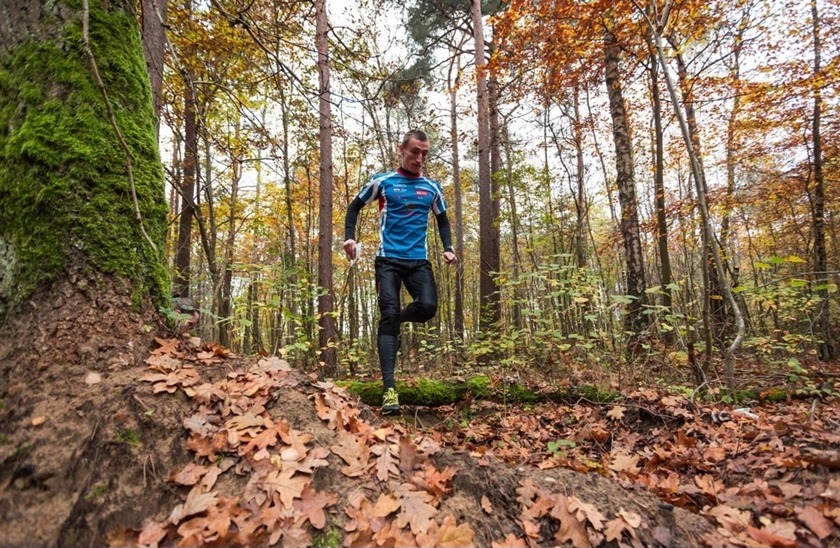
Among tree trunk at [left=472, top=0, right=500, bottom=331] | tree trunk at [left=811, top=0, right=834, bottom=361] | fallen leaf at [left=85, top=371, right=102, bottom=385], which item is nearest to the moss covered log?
fallen leaf at [left=85, top=371, right=102, bottom=385]

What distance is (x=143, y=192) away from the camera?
2.51m

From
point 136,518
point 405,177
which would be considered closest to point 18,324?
point 136,518

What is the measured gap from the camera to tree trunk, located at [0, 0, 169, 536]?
1.91m

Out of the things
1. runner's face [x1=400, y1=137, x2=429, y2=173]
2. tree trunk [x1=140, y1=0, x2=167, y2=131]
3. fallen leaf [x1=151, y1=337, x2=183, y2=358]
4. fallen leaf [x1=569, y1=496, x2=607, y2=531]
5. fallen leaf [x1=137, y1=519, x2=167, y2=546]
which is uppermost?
tree trunk [x1=140, y1=0, x2=167, y2=131]

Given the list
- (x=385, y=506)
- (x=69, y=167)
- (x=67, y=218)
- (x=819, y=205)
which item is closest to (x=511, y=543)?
(x=385, y=506)

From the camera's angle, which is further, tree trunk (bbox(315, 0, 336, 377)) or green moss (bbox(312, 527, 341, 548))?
tree trunk (bbox(315, 0, 336, 377))

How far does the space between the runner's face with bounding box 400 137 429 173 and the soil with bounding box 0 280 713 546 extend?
2471mm

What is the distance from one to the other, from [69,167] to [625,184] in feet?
27.7

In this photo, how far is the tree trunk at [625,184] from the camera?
7172 mm

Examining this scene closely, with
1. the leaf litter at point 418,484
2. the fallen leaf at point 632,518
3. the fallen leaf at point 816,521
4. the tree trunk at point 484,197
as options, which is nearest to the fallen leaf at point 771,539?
the leaf litter at point 418,484

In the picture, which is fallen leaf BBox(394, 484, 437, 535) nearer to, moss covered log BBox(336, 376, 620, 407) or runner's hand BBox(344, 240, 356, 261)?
moss covered log BBox(336, 376, 620, 407)

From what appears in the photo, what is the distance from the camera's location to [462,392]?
13.9 ft

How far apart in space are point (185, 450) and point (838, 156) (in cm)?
1340

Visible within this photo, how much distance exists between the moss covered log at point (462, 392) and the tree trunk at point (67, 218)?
2.12 metres
